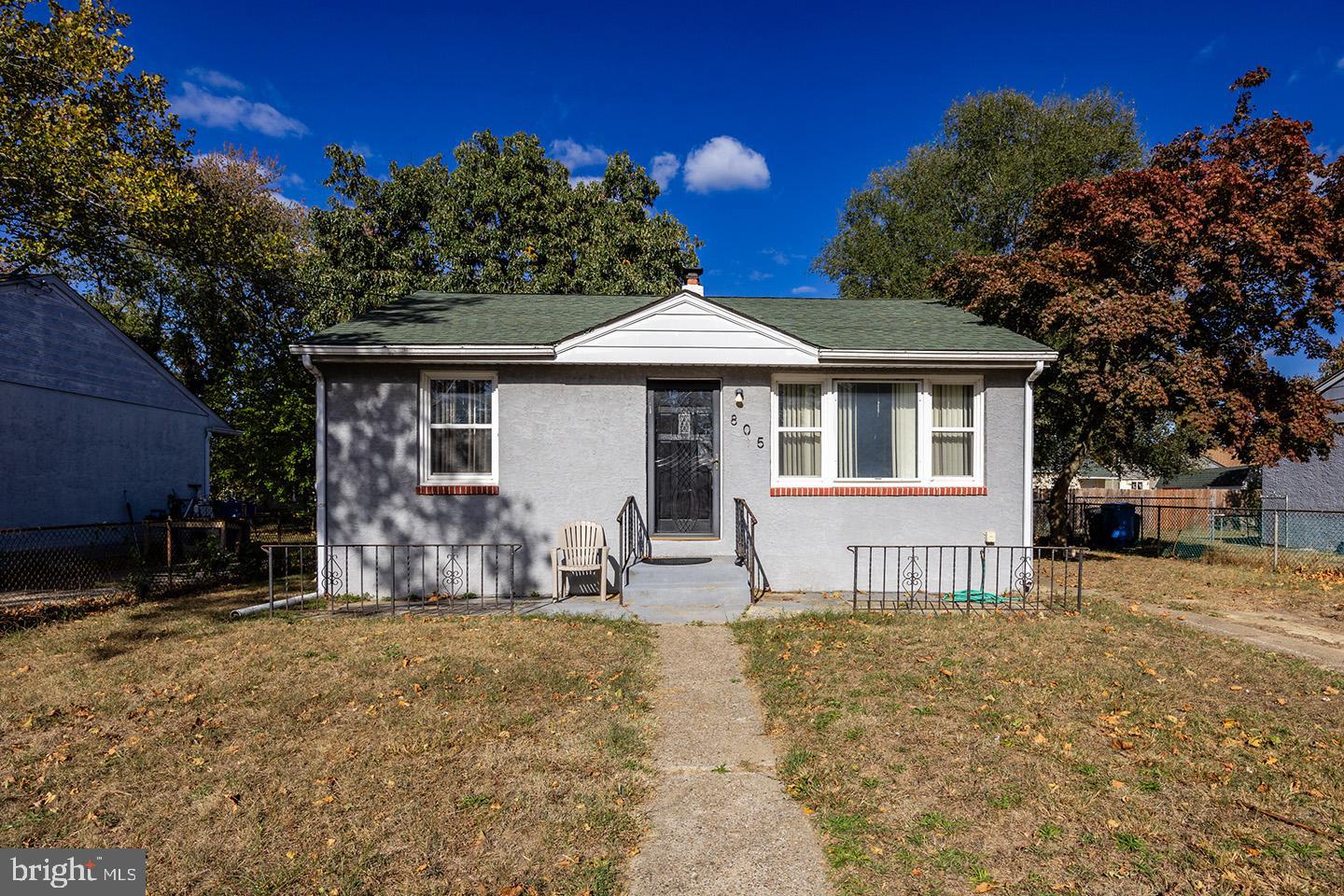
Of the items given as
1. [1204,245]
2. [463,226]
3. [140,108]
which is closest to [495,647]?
[1204,245]

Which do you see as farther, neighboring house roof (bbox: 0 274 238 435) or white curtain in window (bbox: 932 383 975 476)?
neighboring house roof (bbox: 0 274 238 435)

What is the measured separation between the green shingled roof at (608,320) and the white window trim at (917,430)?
52 cm

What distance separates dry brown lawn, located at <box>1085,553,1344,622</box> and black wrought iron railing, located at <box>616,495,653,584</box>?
693 cm

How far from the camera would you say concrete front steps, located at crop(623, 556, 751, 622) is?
7.64 metres

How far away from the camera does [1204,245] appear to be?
35.5 feet

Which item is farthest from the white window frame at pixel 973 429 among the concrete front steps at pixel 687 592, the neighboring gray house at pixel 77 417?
the neighboring gray house at pixel 77 417

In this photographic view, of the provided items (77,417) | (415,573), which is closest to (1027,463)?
(415,573)

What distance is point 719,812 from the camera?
11.4 feet

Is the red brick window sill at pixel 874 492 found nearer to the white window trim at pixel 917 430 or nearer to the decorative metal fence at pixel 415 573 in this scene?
the white window trim at pixel 917 430

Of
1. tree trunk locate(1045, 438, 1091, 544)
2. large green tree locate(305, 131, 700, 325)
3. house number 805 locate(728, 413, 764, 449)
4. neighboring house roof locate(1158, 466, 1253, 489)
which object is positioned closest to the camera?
house number 805 locate(728, 413, 764, 449)

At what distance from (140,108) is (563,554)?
13.2m

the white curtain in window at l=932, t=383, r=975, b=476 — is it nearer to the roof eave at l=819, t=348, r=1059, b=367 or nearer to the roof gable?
the roof eave at l=819, t=348, r=1059, b=367

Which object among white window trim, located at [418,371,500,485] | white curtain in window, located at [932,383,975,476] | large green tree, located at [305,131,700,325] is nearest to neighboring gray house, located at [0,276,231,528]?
large green tree, located at [305,131,700,325]

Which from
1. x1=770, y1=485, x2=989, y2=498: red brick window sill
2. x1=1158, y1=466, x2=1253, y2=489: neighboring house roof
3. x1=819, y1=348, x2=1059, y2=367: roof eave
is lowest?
x1=1158, y1=466, x2=1253, y2=489: neighboring house roof
